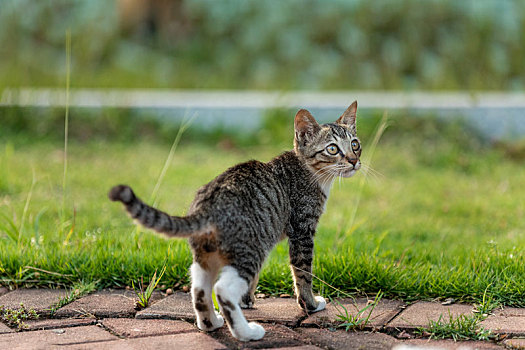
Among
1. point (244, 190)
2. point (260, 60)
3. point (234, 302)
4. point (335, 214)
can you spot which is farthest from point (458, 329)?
point (260, 60)

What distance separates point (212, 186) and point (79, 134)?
504cm

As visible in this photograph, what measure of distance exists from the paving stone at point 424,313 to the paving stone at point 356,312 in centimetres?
5

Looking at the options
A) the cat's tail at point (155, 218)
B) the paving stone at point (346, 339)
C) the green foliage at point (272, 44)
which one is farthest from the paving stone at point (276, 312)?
the green foliage at point (272, 44)

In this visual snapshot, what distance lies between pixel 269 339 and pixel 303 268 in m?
0.49

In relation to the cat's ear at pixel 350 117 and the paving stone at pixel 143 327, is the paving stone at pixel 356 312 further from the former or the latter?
the cat's ear at pixel 350 117

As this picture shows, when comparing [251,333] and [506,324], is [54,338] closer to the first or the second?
[251,333]

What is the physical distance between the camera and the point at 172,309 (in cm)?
345

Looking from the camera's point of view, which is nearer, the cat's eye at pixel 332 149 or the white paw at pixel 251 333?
the white paw at pixel 251 333

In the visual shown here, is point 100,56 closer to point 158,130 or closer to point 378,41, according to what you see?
point 158,130

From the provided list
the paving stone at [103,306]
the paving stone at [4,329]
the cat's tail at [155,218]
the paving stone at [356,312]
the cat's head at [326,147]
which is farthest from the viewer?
the cat's head at [326,147]

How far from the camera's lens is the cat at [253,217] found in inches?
113

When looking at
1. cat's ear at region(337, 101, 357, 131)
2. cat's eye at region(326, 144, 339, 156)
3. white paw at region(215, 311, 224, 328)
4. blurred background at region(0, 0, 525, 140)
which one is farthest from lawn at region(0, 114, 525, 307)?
cat's ear at region(337, 101, 357, 131)

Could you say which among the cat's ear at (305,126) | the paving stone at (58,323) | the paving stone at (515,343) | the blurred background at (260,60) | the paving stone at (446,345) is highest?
the blurred background at (260,60)

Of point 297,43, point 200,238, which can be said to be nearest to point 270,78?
point 297,43
